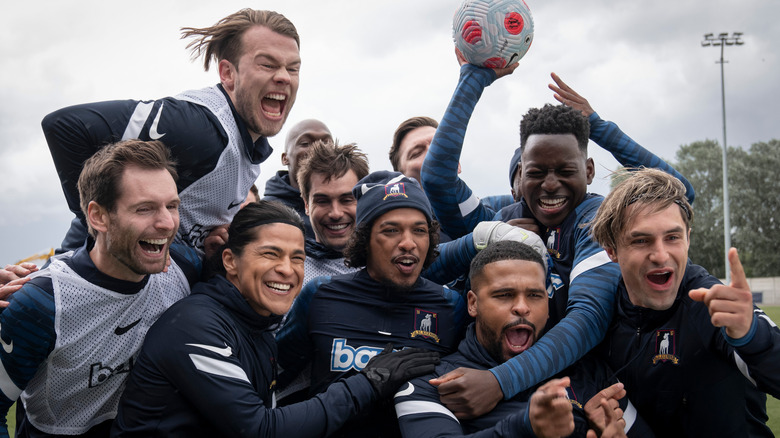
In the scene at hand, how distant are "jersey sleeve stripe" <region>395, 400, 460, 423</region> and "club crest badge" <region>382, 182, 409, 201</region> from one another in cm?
126

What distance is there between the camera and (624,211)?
10.6 feet

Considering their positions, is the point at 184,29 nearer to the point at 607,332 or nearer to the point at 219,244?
the point at 219,244

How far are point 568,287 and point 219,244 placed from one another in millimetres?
2174

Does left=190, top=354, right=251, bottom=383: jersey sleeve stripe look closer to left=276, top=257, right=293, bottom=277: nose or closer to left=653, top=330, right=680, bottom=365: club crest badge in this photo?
left=276, top=257, right=293, bottom=277: nose

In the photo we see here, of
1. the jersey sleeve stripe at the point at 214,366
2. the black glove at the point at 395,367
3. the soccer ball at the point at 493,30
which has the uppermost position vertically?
the soccer ball at the point at 493,30

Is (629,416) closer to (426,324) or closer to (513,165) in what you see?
(426,324)

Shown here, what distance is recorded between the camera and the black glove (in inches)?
124

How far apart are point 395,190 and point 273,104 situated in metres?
1.01

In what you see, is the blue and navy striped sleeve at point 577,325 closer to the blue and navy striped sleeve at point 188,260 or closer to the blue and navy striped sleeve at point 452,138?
the blue and navy striped sleeve at point 452,138

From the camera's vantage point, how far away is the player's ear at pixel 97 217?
316 cm

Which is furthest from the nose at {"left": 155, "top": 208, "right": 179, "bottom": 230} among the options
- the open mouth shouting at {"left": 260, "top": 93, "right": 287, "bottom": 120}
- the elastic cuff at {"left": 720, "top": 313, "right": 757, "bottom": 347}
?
the elastic cuff at {"left": 720, "top": 313, "right": 757, "bottom": 347}

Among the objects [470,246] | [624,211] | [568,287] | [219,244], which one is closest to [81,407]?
[219,244]

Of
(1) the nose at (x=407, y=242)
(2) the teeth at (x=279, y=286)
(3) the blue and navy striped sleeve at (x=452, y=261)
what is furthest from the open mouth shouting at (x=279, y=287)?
(3) the blue and navy striped sleeve at (x=452, y=261)

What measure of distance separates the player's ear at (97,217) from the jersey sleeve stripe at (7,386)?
80cm
